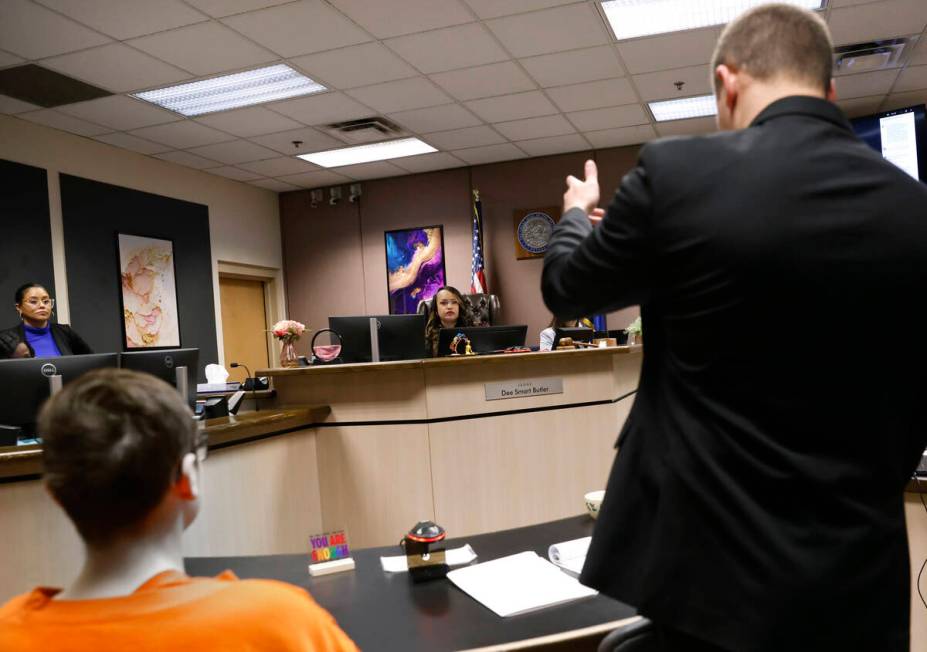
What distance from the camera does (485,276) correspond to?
307 inches

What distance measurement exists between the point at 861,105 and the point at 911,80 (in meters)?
0.63

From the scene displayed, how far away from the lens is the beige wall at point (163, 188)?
5.38 metres

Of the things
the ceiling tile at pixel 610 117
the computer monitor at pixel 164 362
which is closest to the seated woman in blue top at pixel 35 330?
the computer monitor at pixel 164 362

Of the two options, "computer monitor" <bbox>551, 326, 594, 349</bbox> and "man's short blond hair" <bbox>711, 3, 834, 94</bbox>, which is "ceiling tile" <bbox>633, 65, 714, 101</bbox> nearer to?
"computer monitor" <bbox>551, 326, 594, 349</bbox>

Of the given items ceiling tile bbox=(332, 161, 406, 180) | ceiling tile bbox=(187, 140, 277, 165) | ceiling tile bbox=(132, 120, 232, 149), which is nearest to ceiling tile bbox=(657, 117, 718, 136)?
ceiling tile bbox=(332, 161, 406, 180)

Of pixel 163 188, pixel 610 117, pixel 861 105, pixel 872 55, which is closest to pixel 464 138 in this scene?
pixel 610 117

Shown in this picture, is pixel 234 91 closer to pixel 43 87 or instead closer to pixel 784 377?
pixel 43 87

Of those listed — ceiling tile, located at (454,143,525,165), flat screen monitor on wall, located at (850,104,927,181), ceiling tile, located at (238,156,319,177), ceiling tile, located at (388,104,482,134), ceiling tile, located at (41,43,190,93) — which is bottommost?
flat screen monitor on wall, located at (850,104,927,181)

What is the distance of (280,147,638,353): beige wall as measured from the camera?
7.58m

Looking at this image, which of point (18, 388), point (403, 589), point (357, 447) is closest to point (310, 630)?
point (403, 589)

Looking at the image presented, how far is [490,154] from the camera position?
734cm

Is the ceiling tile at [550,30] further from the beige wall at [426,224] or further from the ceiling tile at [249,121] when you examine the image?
the beige wall at [426,224]

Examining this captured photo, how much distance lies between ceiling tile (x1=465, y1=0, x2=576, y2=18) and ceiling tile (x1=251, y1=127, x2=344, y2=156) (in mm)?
2341

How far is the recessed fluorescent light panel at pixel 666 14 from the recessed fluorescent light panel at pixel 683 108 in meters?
1.44
